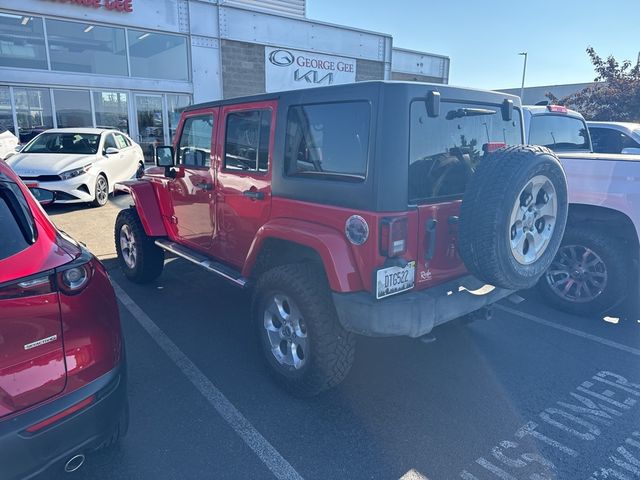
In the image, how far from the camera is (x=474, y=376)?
3.29 metres

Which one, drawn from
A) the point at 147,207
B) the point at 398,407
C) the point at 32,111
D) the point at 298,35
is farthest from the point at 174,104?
the point at 398,407

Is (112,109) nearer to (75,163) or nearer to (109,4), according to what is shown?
(109,4)

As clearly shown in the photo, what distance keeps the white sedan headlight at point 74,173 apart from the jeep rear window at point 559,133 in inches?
323

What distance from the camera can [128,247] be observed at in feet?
17.0

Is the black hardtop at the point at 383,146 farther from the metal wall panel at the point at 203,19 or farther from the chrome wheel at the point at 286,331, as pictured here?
the metal wall panel at the point at 203,19

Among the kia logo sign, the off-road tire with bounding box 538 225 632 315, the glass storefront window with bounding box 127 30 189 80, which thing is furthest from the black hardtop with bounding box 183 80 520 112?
the kia logo sign

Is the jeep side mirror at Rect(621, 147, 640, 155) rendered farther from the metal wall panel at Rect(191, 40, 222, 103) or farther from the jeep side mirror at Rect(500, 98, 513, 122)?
the metal wall panel at Rect(191, 40, 222, 103)

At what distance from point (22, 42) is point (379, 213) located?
1452cm

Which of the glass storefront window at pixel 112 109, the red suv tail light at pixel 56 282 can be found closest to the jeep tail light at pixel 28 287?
the red suv tail light at pixel 56 282

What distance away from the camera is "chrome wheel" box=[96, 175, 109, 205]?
9.42 m

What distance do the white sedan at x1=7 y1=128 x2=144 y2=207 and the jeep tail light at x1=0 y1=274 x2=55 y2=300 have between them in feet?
25.6

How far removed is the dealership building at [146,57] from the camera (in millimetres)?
12727

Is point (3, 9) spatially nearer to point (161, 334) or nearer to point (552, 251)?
point (161, 334)

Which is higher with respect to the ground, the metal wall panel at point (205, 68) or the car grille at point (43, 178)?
the metal wall panel at point (205, 68)
